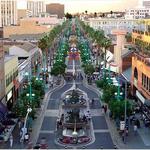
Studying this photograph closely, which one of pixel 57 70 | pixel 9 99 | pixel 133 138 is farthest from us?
pixel 57 70

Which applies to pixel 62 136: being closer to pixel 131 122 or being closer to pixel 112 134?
pixel 112 134

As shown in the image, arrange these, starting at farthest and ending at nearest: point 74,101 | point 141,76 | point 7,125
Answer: point 141,76 → point 74,101 → point 7,125

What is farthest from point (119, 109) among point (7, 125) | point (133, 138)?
point (7, 125)

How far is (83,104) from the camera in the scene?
65.5m

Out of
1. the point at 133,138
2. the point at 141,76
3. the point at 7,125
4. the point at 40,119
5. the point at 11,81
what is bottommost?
the point at 133,138

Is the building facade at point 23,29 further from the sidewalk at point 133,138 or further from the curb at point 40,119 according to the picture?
the sidewalk at point 133,138

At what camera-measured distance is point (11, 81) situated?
2660 inches

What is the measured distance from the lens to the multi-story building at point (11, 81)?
6356 cm

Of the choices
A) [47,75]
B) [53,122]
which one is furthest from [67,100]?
[47,75]

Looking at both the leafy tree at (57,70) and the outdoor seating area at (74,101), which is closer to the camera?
the outdoor seating area at (74,101)

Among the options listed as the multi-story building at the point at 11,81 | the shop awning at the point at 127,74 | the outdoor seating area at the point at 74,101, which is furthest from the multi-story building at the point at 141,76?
the multi-story building at the point at 11,81

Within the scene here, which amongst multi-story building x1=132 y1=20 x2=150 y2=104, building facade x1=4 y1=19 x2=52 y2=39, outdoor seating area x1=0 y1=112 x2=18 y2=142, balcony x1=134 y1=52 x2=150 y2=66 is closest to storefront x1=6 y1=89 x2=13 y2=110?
outdoor seating area x1=0 y1=112 x2=18 y2=142

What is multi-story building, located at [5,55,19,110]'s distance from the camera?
63562 millimetres

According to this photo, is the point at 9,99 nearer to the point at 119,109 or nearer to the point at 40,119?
the point at 40,119
